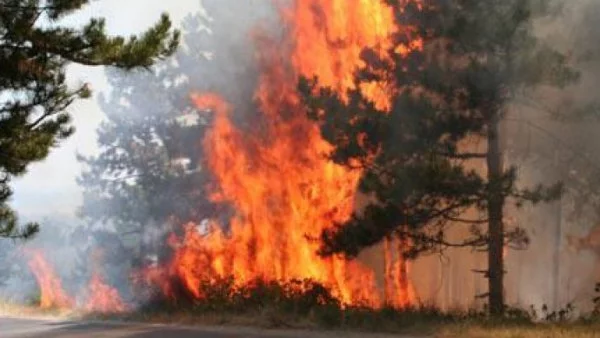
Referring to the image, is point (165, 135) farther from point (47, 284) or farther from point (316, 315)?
point (316, 315)

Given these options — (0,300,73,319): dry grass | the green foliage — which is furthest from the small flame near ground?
the green foliage

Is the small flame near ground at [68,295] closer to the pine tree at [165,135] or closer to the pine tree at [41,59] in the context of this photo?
the pine tree at [165,135]

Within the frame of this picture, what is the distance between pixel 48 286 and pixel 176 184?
15.9 feet

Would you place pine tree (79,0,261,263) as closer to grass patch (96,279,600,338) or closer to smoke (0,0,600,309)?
smoke (0,0,600,309)

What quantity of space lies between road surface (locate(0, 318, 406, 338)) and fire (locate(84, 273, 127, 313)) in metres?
3.42

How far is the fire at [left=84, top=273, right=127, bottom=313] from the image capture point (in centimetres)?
2000

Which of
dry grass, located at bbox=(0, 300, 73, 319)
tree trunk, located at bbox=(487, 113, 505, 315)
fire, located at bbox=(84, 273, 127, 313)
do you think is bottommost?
dry grass, located at bbox=(0, 300, 73, 319)

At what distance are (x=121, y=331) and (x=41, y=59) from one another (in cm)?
711

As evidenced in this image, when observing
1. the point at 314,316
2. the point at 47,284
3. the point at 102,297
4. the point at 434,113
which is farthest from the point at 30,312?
the point at 434,113

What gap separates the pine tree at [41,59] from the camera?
8.47m

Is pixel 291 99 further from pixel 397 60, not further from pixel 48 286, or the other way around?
pixel 48 286

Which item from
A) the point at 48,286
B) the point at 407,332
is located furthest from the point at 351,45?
the point at 48,286

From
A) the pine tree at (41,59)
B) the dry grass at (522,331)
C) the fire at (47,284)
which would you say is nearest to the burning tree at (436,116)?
the dry grass at (522,331)

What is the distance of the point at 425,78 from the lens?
13.8 metres
